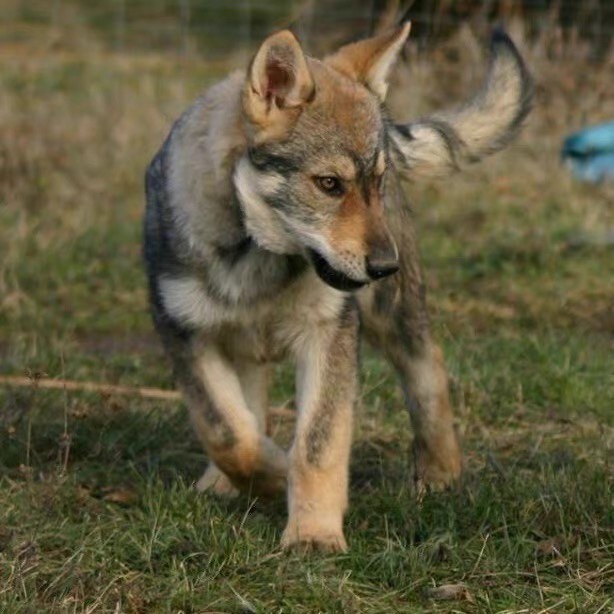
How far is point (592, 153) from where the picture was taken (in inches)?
394

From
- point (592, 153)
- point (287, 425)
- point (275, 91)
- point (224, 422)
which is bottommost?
point (592, 153)

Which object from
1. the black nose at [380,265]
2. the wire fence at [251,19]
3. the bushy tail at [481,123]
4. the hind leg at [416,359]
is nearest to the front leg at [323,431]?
the black nose at [380,265]

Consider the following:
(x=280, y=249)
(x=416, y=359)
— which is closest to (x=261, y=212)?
(x=280, y=249)

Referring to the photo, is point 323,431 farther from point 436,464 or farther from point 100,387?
point 100,387

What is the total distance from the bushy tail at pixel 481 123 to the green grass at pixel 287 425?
98 centimetres

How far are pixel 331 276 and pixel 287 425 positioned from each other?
161 centimetres

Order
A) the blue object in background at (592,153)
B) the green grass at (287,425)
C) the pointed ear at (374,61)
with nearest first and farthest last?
the green grass at (287,425)
the pointed ear at (374,61)
the blue object in background at (592,153)

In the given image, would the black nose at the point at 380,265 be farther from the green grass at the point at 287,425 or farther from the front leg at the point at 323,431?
the green grass at the point at 287,425

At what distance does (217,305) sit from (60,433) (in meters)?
1.08

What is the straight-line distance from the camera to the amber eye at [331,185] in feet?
14.3

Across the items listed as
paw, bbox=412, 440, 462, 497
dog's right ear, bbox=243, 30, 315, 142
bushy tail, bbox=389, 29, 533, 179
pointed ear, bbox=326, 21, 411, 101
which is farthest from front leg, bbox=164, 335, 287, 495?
bushy tail, bbox=389, 29, 533, 179

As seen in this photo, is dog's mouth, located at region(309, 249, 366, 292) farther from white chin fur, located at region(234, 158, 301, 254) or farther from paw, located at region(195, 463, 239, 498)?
paw, located at region(195, 463, 239, 498)

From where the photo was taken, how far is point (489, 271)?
8.25 metres

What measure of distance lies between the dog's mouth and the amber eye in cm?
18
